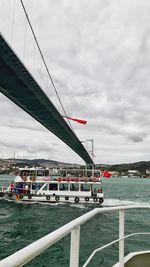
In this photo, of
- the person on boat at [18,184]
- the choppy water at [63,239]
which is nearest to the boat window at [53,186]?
the choppy water at [63,239]

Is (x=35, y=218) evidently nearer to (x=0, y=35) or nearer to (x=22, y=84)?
(x=22, y=84)

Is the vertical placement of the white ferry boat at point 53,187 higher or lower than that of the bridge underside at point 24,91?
lower

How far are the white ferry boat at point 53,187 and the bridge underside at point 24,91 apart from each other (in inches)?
194

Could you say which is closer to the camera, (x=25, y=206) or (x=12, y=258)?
(x=12, y=258)

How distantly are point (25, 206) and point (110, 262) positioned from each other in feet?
54.4

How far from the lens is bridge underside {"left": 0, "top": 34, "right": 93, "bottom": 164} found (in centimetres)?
1275

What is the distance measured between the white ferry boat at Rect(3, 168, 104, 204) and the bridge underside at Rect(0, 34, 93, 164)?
4929 millimetres

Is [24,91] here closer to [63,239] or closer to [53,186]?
[63,239]

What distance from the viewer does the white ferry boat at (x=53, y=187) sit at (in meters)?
24.9

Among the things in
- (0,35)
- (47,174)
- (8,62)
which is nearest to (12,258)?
(0,35)

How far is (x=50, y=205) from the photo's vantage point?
24.2 metres

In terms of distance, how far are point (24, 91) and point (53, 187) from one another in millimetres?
12112

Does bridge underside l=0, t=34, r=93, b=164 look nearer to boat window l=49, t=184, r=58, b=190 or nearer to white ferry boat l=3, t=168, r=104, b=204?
white ferry boat l=3, t=168, r=104, b=204

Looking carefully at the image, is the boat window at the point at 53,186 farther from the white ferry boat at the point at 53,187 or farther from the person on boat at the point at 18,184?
the person on boat at the point at 18,184
